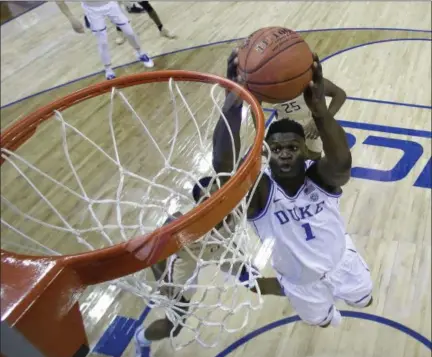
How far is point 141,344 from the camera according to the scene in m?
2.01

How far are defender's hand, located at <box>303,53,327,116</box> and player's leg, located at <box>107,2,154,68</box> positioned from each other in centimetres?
205

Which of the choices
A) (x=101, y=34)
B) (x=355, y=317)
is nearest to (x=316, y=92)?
(x=355, y=317)

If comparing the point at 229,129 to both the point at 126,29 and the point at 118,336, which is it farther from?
the point at 126,29

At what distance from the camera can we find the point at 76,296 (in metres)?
0.81

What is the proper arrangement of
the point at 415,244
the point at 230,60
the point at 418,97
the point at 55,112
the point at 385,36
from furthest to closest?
the point at 385,36 → the point at 418,97 → the point at 415,244 → the point at 230,60 → the point at 55,112

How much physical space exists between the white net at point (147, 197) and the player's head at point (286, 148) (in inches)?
7.2

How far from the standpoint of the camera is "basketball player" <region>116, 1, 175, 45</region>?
373cm

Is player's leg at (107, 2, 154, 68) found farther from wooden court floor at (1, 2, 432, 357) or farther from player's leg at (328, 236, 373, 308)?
player's leg at (328, 236, 373, 308)

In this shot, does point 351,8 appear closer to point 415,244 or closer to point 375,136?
point 375,136

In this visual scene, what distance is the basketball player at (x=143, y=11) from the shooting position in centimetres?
373

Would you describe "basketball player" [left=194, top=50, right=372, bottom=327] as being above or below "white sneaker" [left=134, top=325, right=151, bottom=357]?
above

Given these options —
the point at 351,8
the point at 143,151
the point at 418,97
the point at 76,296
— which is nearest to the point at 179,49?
the point at 143,151

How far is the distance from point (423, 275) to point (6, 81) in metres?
3.49

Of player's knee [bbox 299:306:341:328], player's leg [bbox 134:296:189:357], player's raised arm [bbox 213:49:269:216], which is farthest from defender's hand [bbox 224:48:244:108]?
player's leg [bbox 134:296:189:357]
